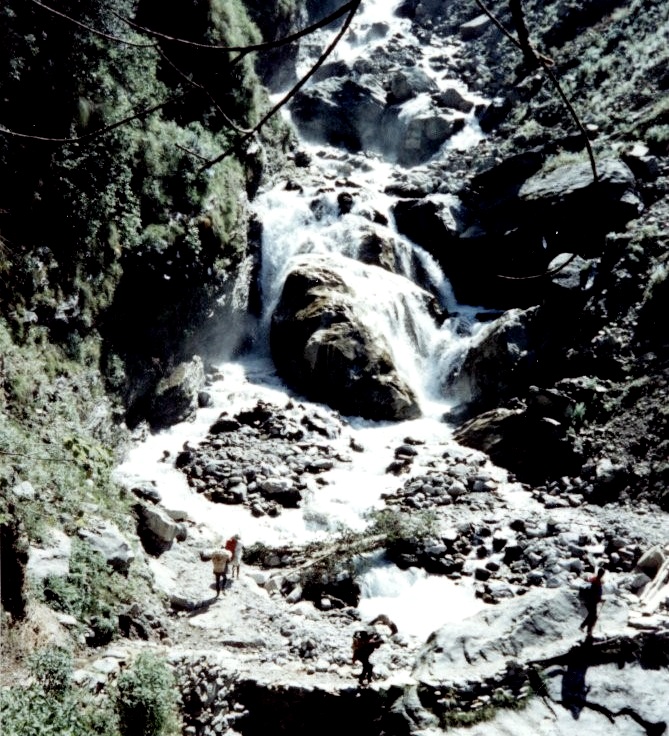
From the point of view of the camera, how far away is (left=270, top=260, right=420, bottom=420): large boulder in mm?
19016

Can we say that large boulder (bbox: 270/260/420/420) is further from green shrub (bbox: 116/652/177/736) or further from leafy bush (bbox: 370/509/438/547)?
green shrub (bbox: 116/652/177/736)

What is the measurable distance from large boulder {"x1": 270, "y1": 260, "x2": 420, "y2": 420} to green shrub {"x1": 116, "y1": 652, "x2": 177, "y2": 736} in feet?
44.9

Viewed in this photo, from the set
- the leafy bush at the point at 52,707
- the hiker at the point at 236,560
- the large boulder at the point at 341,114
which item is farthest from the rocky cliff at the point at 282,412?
the large boulder at the point at 341,114

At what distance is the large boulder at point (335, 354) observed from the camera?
19016 millimetres

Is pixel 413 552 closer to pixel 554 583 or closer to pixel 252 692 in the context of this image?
pixel 554 583

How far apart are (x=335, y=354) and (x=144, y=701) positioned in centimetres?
1445

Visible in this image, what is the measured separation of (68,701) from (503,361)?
16092mm

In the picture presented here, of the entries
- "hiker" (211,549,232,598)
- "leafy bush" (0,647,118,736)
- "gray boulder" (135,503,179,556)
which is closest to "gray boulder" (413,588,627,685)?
"leafy bush" (0,647,118,736)

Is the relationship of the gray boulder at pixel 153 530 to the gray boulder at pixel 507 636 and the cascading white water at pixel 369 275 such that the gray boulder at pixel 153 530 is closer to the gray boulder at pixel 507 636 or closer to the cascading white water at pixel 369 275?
the gray boulder at pixel 507 636

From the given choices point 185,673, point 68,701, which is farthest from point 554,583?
point 68,701

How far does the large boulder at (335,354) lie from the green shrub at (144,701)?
13.7 m

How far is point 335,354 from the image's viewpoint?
1931 cm

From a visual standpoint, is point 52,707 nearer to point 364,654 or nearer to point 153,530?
point 364,654

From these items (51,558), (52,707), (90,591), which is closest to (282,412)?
(90,591)
